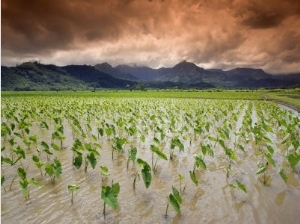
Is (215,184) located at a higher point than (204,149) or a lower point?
lower

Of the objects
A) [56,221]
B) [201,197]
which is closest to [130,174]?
[201,197]

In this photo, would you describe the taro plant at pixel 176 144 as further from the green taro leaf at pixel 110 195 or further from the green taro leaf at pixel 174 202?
the green taro leaf at pixel 110 195

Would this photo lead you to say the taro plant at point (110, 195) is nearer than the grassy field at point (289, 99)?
Yes

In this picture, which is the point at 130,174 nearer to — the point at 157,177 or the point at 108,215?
the point at 157,177

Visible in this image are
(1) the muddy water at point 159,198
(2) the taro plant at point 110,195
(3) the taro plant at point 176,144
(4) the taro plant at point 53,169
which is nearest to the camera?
(2) the taro plant at point 110,195

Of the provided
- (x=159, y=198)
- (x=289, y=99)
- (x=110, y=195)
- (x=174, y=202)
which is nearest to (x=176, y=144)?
(x=159, y=198)

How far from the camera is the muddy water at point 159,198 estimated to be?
3.89 m

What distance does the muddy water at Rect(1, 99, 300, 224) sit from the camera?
3.89 metres

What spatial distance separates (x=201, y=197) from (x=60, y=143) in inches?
219

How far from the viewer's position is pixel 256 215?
396 cm

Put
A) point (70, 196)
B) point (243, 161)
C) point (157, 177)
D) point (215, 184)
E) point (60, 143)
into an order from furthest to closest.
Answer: point (60, 143) < point (243, 161) < point (157, 177) < point (215, 184) < point (70, 196)

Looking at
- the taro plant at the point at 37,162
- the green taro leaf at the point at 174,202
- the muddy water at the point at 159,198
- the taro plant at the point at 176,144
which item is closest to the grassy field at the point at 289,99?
the taro plant at the point at 176,144

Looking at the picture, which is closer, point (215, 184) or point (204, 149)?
point (215, 184)

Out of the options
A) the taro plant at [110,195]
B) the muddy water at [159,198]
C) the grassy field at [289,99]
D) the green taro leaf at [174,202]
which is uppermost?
the taro plant at [110,195]
